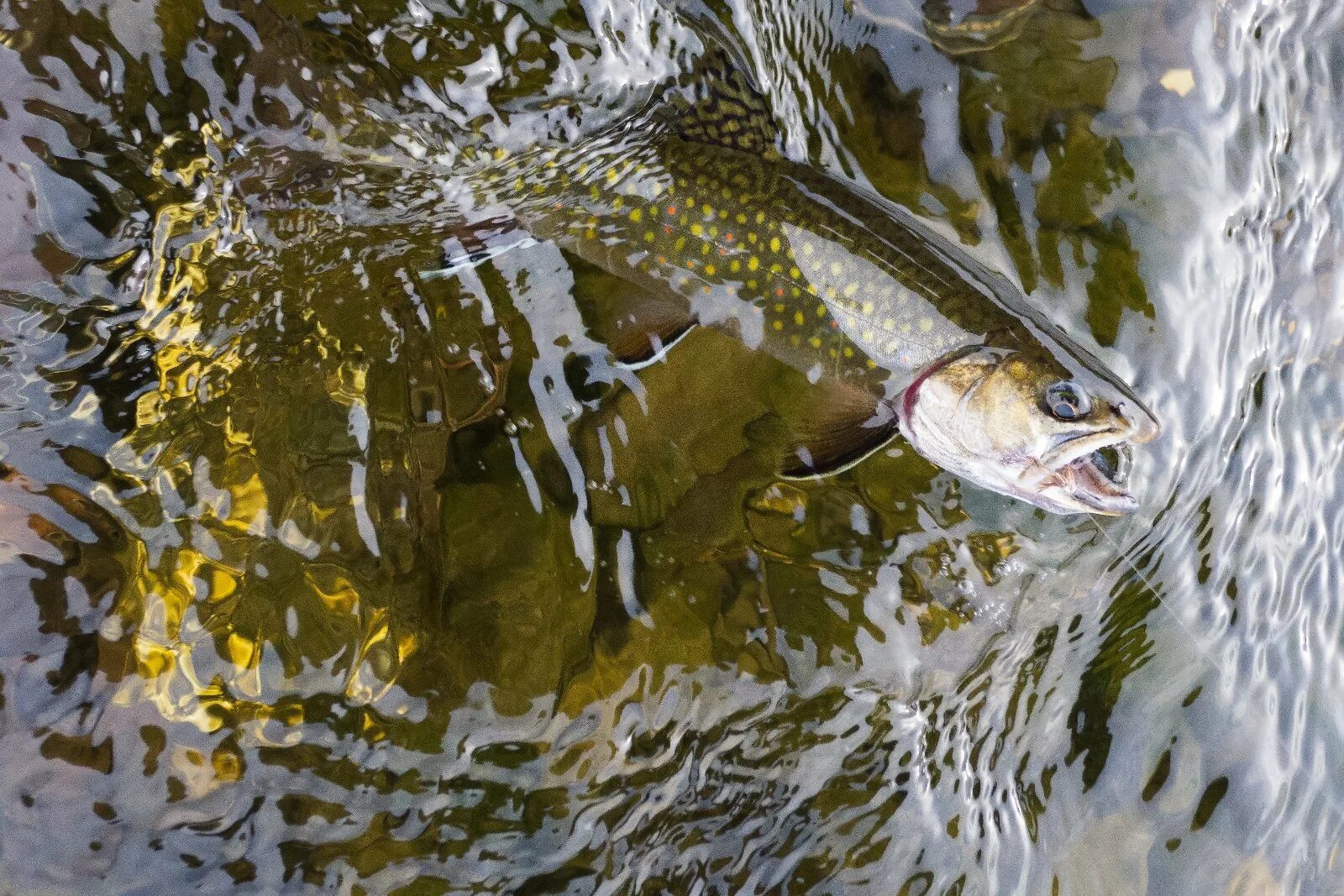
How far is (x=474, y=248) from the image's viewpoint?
3.29m

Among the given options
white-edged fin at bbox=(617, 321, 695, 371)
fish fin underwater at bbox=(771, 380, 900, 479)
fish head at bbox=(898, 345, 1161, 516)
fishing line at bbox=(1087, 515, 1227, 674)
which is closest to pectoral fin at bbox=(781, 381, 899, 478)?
fish fin underwater at bbox=(771, 380, 900, 479)

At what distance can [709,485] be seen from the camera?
11.3 ft

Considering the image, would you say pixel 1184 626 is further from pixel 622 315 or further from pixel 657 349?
pixel 622 315

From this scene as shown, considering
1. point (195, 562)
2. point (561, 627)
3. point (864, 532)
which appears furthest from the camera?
point (864, 532)

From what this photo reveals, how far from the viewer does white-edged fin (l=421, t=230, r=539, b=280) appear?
10.8 feet

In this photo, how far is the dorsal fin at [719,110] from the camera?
10.6 ft

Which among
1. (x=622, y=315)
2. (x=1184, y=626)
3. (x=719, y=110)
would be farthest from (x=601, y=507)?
(x=1184, y=626)

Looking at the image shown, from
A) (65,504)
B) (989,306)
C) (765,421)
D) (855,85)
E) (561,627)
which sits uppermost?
(855,85)

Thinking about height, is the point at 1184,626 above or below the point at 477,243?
below

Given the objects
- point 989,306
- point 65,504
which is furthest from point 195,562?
point 989,306

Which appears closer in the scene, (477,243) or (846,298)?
(846,298)

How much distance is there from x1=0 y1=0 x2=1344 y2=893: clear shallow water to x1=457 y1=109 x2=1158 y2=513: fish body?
0.24 m

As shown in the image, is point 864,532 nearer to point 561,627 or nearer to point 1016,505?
point 1016,505

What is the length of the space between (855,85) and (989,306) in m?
1.23
